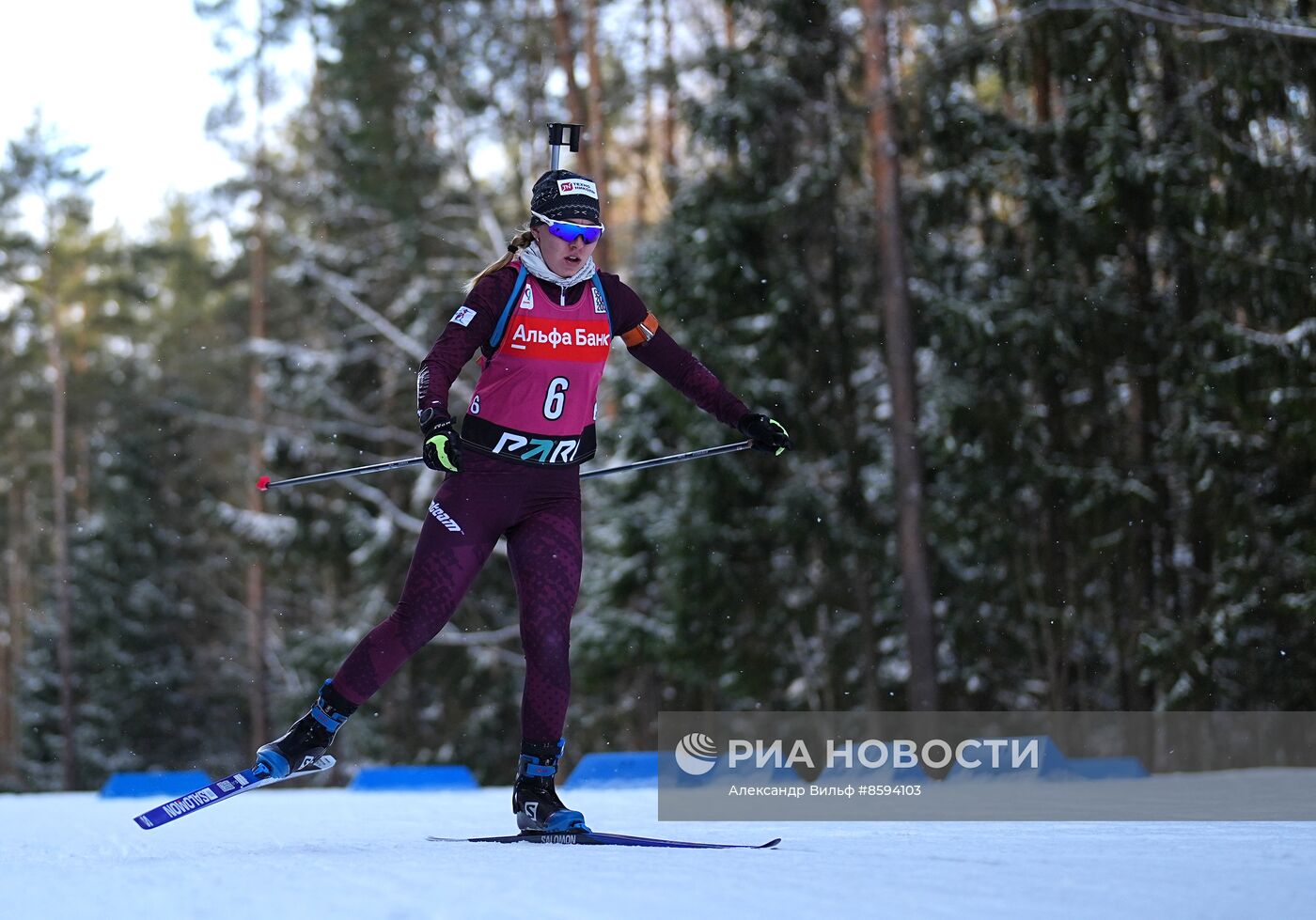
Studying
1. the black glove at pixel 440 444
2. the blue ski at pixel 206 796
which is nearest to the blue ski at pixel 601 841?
the blue ski at pixel 206 796

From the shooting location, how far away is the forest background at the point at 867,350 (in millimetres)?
12516

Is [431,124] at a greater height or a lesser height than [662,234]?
greater

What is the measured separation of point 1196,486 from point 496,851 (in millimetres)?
10172

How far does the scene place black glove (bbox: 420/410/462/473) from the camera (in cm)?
400

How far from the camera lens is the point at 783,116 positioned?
15.7 m

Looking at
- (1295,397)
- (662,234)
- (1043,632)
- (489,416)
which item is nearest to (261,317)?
(662,234)

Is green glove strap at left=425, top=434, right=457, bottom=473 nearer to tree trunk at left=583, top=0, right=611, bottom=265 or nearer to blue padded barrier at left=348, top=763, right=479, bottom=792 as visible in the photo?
blue padded barrier at left=348, top=763, right=479, bottom=792

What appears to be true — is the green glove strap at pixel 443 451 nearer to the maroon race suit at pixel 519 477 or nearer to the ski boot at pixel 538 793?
the maroon race suit at pixel 519 477

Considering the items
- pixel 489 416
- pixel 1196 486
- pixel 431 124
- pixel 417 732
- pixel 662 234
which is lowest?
pixel 417 732

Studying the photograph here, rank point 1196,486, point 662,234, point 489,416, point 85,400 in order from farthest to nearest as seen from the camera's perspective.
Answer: point 85,400
point 662,234
point 1196,486
point 489,416

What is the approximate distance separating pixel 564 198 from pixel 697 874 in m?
2.01

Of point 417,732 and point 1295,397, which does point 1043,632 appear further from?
point 417,732

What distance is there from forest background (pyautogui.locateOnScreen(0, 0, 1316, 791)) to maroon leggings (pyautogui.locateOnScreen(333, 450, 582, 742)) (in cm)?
701

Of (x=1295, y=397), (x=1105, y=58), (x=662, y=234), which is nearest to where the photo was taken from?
(x=1295, y=397)
